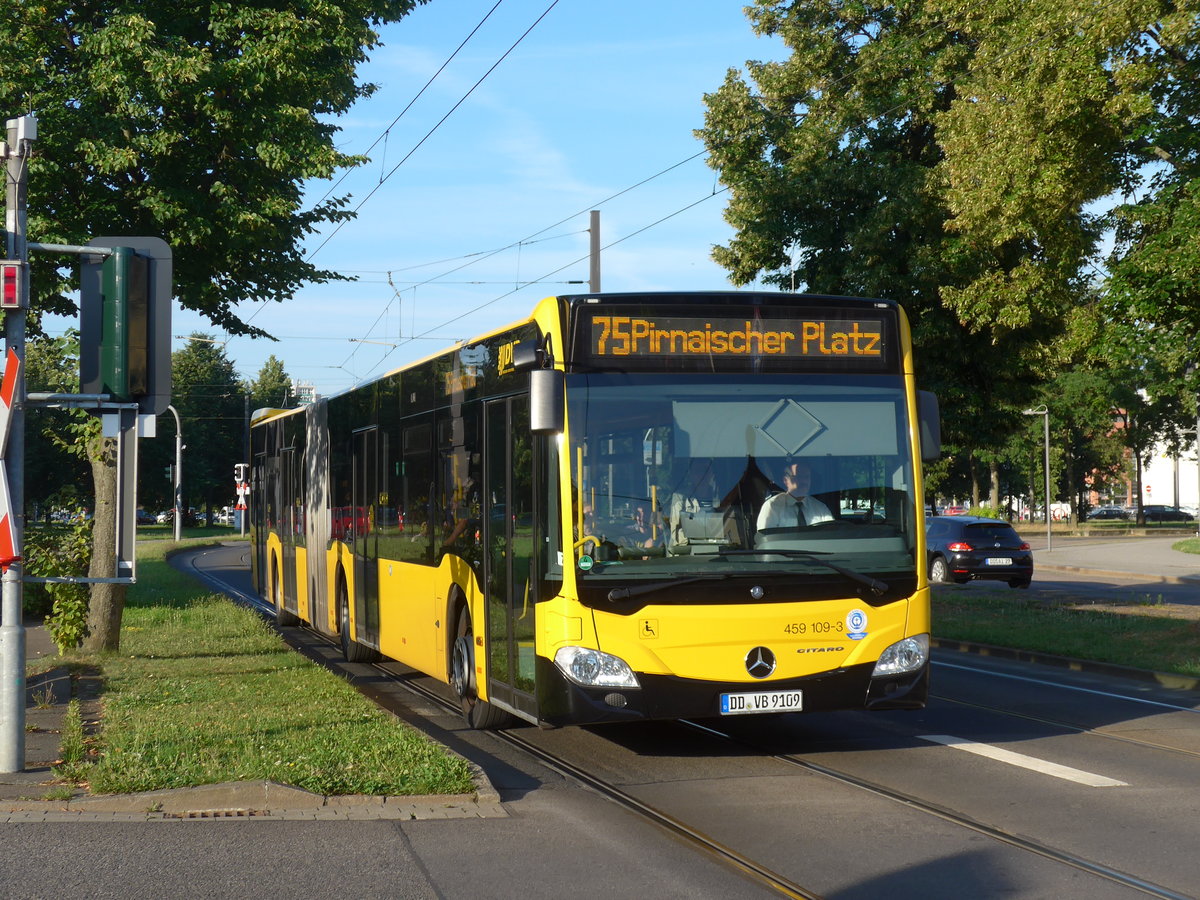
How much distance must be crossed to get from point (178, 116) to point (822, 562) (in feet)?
32.8

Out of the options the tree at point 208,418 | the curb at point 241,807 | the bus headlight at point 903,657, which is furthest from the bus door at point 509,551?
the tree at point 208,418

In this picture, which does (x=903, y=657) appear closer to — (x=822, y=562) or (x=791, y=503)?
(x=822, y=562)

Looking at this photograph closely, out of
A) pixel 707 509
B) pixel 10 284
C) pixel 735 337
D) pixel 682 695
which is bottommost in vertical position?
pixel 682 695

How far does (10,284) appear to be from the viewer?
8.88 m

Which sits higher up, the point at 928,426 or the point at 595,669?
the point at 928,426

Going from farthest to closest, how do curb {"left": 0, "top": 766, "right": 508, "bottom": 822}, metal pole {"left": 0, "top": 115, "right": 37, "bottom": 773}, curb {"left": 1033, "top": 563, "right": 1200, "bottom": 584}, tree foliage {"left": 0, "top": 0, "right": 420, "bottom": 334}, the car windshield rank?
curb {"left": 1033, "top": 563, "right": 1200, "bottom": 584} → the car windshield → tree foliage {"left": 0, "top": 0, "right": 420, "bottom": 334} → metal pole {"left": 0, "top": 115, "right": 37, "bottom": 773} → curb {"left": 0, "top": 766, "right": 508, "bottom": 822}

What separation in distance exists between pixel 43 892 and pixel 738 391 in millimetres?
4994

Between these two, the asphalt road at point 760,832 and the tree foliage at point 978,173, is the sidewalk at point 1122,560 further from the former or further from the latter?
the asphalt road at point 760,832

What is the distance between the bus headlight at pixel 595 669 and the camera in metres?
8.78

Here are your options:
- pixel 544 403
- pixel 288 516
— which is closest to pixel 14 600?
pixel 544 403

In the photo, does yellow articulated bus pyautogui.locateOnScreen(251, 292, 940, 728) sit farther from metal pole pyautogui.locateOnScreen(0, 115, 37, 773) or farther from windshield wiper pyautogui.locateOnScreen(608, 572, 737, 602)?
metal pole pyautogui.locateOnScreen(0, 115, 37, 773)

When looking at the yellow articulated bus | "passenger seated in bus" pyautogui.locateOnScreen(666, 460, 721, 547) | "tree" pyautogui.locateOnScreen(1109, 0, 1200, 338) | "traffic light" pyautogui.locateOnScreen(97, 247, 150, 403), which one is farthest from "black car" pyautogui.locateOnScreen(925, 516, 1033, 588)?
"traffic light" pyautogui.locateOnScreen(97, 247, 150, 403)

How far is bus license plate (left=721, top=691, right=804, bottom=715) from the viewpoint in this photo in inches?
353

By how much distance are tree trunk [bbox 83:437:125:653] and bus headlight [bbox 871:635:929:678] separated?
978cm
